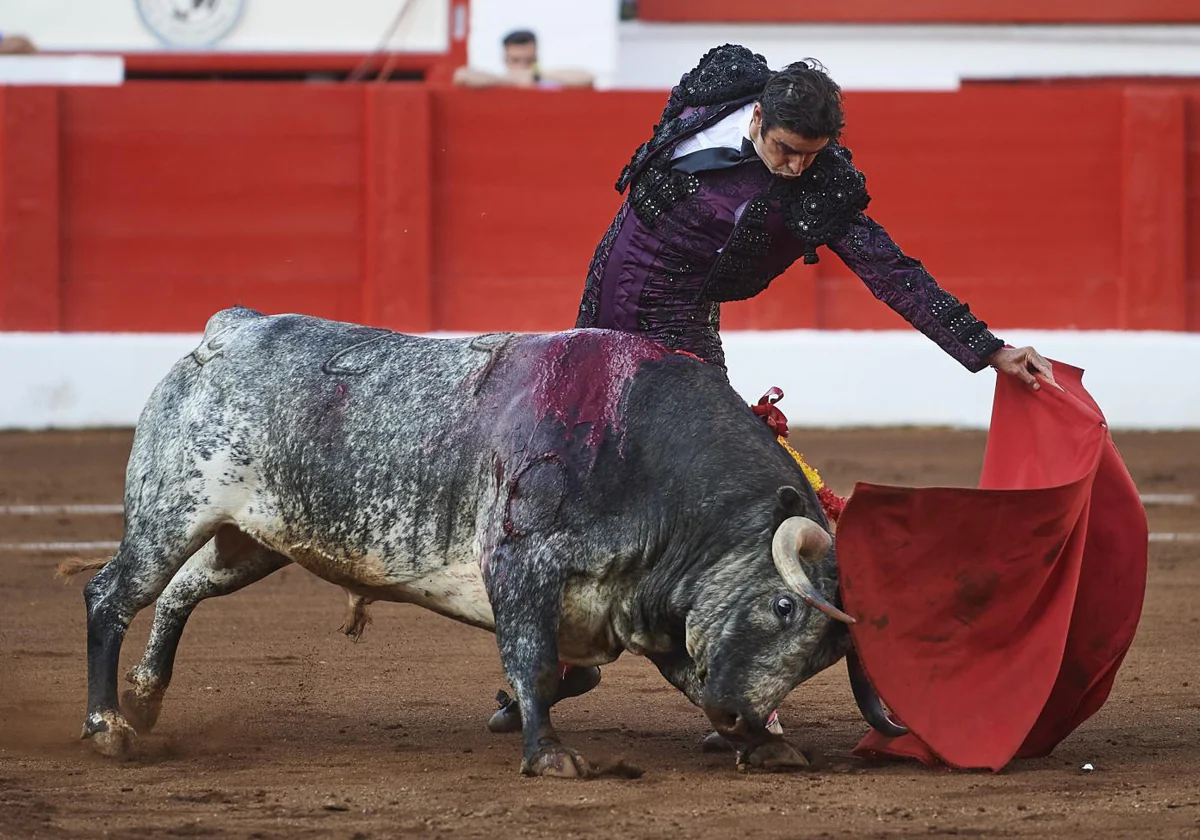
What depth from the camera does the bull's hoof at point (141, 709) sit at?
12.5 feet

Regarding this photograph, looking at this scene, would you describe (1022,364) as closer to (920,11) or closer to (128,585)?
(128,585)

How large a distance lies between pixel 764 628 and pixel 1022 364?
2.42 ft

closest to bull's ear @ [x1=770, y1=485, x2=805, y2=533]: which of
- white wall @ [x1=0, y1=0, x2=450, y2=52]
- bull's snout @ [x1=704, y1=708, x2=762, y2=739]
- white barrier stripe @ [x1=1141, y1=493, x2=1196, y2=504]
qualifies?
bull's snout @ [x1=704, y1=708, x2=762, y2=739]

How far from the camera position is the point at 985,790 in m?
3.24

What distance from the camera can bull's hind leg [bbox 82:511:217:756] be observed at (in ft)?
12.1

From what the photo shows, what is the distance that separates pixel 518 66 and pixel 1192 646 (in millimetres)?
6009

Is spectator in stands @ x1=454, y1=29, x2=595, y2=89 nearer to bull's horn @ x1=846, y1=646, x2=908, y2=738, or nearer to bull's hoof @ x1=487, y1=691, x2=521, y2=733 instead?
→ bull's hoof @ x1=487, y1=691, x2=521, y2=733

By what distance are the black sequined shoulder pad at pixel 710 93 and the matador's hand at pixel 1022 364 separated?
0.67 meters

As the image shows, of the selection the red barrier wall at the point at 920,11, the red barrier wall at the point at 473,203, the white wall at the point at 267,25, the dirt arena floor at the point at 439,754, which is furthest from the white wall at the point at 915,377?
the dirt arena floor at the point at 439,754

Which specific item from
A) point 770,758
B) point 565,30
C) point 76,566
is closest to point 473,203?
point 565,30

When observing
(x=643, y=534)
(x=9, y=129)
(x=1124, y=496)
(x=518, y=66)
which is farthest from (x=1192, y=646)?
(x=9, y=129)

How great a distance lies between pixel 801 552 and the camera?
3262mm

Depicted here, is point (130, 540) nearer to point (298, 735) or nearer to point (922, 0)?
point (298, 735)

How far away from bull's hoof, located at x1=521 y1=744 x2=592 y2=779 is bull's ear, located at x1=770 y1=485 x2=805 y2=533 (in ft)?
1.73
